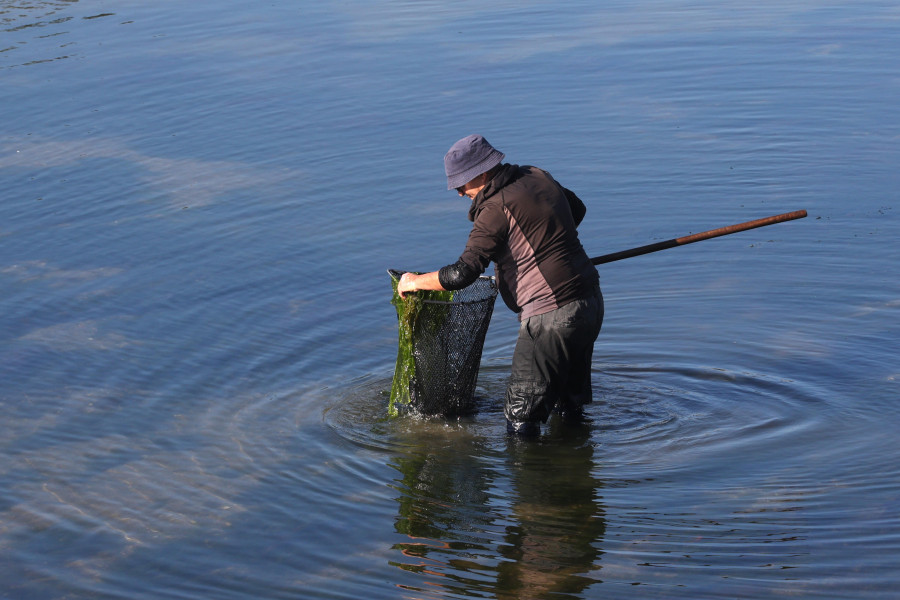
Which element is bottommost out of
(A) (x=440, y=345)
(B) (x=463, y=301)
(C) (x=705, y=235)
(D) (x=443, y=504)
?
(D) (x=443, y=504)

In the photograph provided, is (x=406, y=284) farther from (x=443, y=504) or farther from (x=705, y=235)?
(x=705, y=235)

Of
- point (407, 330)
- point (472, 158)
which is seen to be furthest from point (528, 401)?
point (472, 158)

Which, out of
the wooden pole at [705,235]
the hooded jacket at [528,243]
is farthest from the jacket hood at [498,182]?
the wooden pole at [705,235]

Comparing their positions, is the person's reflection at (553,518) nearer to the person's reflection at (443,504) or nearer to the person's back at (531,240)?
the person's reflection at (443,504)

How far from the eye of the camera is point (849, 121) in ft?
38.0

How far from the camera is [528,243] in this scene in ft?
18.9

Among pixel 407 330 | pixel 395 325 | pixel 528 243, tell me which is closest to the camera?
pixel 528 243

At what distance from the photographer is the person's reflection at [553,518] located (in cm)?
494

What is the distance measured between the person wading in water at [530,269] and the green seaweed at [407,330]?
0.12 m

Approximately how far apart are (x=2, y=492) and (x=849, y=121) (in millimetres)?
8969

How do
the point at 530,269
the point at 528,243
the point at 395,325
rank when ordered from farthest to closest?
the point at 395,325
the point at 530,269
the point at 528,243

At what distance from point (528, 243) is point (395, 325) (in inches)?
97.6

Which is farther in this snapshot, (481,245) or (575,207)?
(575,207)

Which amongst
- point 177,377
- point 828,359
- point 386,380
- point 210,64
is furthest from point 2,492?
point 210,64
